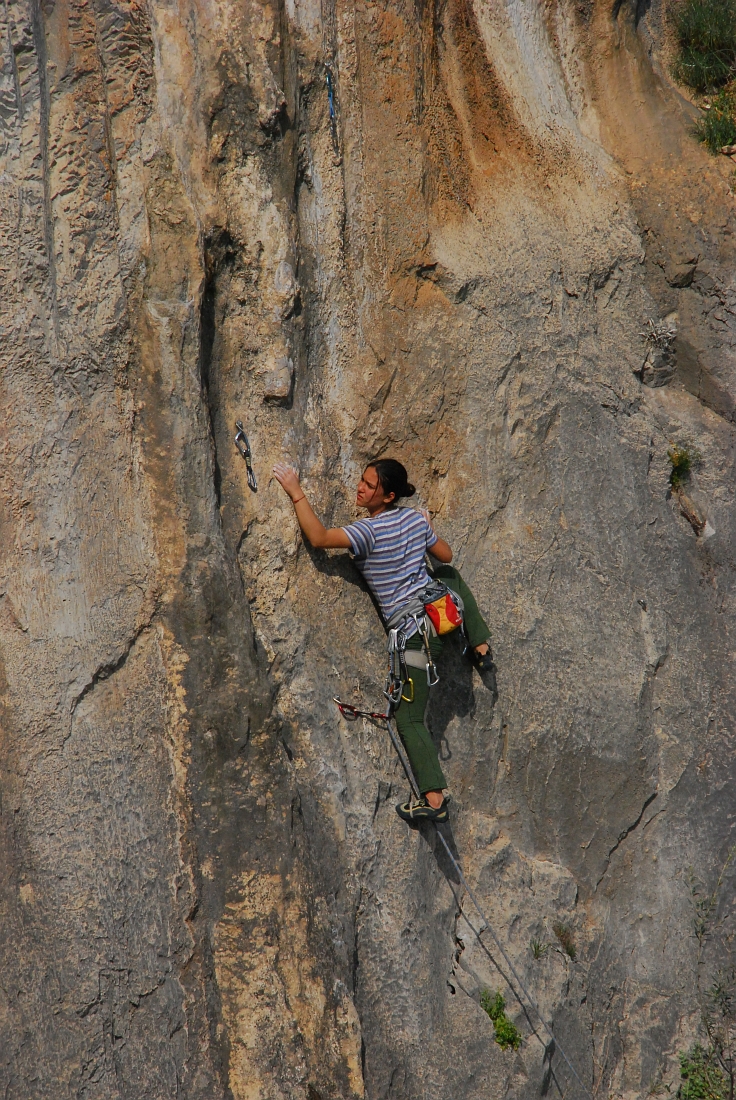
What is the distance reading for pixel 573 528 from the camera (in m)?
5.00

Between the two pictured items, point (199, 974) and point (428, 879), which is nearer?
point (199, 974)

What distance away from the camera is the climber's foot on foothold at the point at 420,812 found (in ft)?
13.4

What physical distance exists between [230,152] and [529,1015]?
4.64m

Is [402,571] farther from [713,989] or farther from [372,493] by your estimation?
[713,989]

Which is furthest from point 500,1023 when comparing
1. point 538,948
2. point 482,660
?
point 482,660

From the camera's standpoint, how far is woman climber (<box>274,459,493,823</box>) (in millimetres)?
4082

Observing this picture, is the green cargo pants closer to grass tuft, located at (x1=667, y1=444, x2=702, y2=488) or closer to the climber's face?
the climber's face

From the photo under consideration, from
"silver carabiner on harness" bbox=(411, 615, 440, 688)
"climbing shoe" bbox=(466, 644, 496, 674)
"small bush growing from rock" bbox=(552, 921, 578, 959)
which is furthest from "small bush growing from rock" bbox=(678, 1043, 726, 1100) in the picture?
"silver carabiner on harness" bbox=(411, 615, 440, 688)

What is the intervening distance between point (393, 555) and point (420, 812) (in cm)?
126

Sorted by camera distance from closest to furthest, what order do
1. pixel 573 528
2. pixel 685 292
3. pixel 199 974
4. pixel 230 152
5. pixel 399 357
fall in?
pixel 199 974 < pixel 230 152 < pixel 399 357 < pixel 573 528 < pixel 685 292

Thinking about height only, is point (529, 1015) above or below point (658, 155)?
below

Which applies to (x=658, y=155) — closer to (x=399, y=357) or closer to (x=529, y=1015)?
(x=399, y=357)

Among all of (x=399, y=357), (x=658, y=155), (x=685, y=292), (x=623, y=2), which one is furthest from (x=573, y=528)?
(x=623, y=2)

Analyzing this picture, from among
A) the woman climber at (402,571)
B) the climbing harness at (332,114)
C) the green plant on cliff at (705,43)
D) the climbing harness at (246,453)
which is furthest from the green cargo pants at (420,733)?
the green plant on cliff at (705,43)
